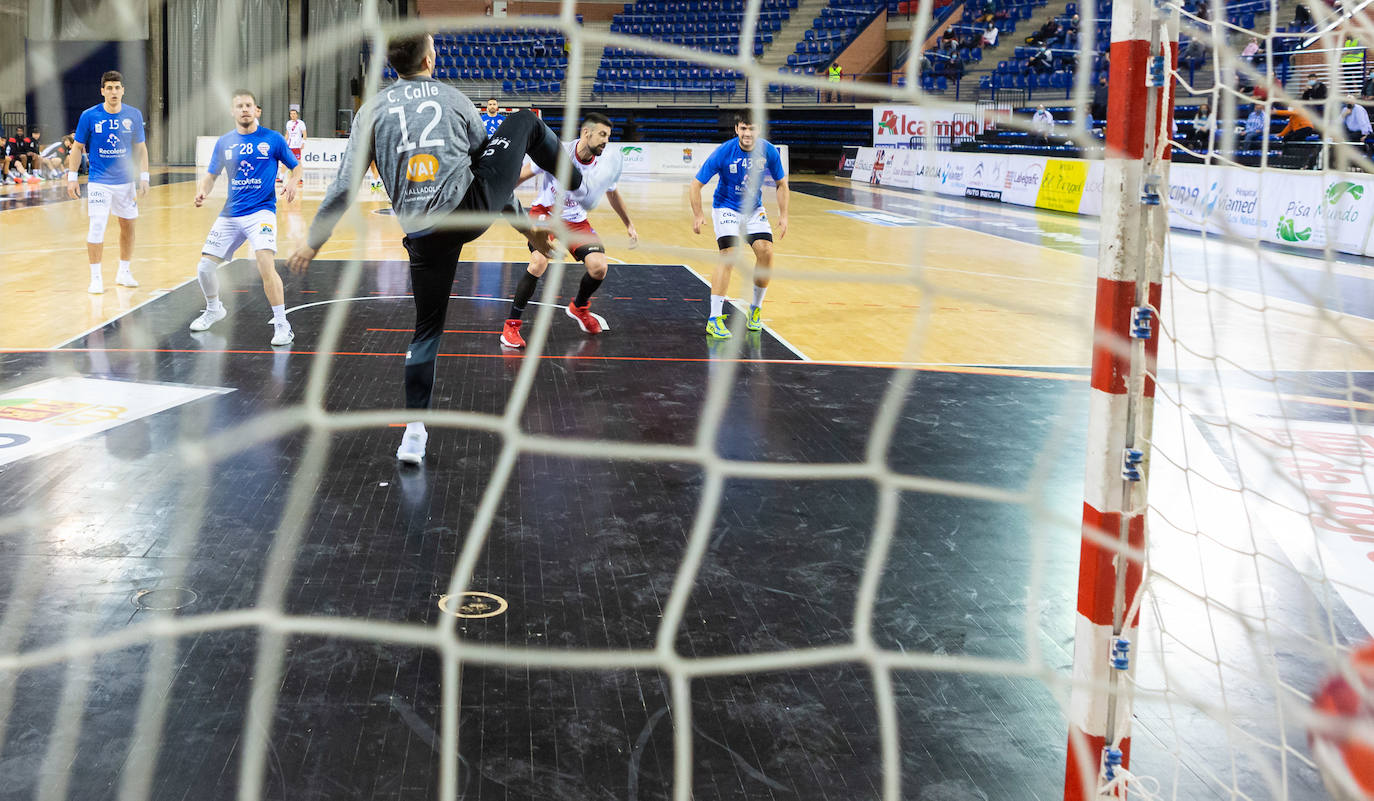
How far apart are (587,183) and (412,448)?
128 inches

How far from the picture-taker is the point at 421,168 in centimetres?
387

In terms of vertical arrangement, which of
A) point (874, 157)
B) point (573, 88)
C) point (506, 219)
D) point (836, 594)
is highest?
point (874, 157)

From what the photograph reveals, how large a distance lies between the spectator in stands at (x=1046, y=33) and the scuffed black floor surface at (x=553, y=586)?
18.8 meters

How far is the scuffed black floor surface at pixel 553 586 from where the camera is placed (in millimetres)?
2389

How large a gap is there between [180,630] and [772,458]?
2.56 meters

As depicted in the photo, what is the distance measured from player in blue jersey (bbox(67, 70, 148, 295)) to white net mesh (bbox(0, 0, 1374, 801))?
2.28m

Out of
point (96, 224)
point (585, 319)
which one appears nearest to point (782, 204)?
point (585, 319)

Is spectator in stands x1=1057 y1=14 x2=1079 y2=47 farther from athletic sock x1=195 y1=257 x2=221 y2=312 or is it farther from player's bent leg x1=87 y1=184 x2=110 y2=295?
athletic sock x1=195 y1=257 x2=221 y2=312

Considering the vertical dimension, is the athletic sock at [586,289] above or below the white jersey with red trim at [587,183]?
below

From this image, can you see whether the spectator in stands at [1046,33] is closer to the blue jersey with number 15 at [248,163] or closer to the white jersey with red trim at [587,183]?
the white jersey with red trim at [587,183]

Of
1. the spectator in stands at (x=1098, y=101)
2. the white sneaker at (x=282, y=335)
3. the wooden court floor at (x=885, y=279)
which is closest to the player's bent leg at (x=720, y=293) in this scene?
the wooden court floor at (x=885, y=279)

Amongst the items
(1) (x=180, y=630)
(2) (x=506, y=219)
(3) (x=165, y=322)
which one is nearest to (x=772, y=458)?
(2) (x=506, y=219)

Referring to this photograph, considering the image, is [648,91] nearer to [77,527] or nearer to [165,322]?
[165,322]

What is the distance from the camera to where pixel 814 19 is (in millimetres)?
27938
